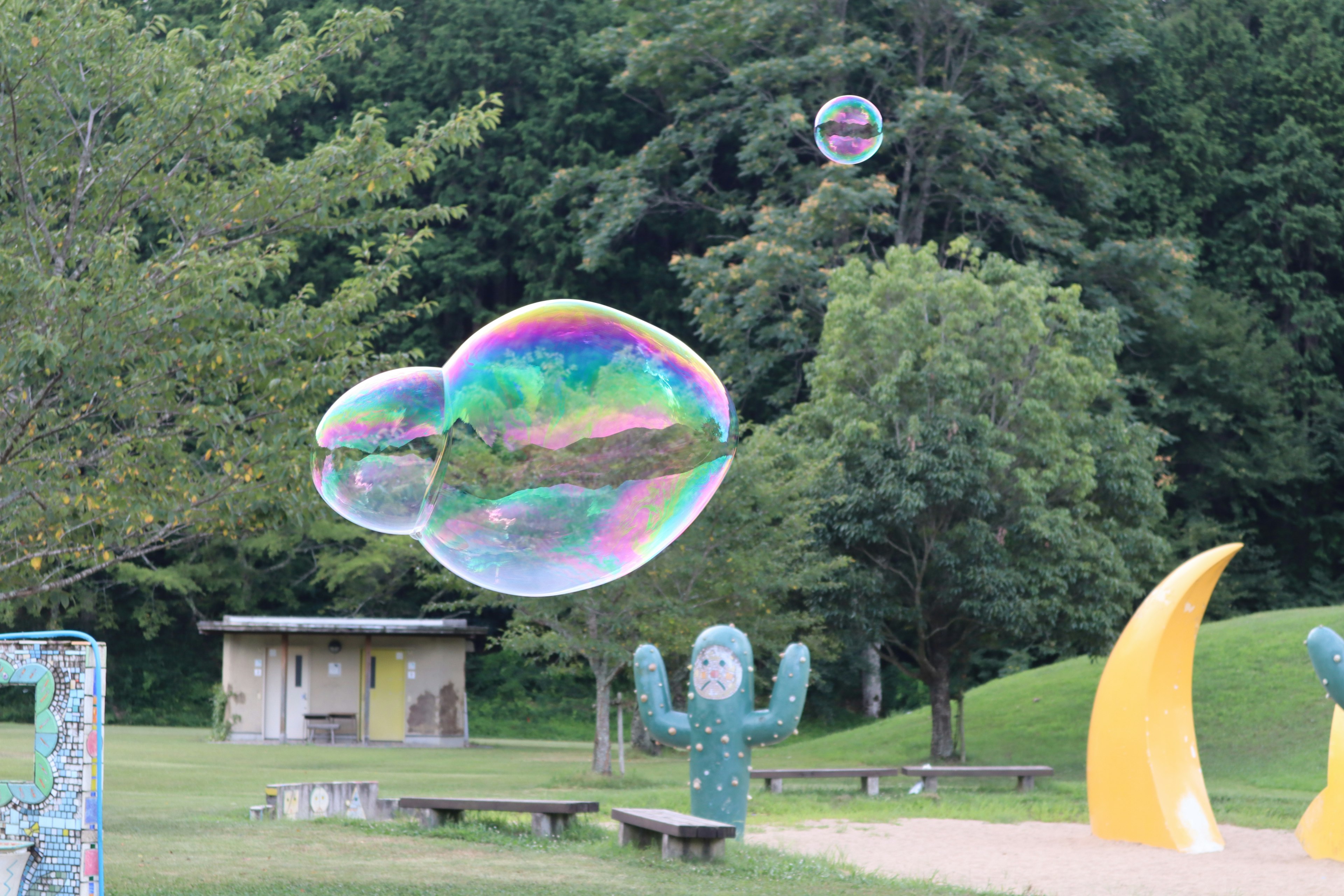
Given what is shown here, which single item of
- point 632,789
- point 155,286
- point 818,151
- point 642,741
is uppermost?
point 818,151

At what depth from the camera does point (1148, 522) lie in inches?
989

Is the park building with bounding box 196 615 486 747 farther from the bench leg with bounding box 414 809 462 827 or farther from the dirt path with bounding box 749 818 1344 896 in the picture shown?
the bench leg with bounding box 414 809 462 827

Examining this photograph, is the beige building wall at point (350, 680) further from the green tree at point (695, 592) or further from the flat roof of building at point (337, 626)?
the green tree at point (695, 592)

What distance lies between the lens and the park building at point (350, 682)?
2803cm

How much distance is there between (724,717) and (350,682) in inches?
651

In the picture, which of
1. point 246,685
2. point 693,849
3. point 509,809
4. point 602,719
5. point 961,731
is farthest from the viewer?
point 246,685

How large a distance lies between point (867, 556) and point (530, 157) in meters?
17.7

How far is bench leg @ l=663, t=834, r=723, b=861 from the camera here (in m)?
10.9

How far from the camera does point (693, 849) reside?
429 inches

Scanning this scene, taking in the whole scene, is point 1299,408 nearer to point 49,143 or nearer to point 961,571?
point 961,571

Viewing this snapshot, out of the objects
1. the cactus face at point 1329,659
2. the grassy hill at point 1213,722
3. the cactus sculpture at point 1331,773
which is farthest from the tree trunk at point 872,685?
the cactus face at point 1329,659

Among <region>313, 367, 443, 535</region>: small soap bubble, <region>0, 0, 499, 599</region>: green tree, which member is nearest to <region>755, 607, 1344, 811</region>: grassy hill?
<region>0, 0, 499, 599</region>: green tree

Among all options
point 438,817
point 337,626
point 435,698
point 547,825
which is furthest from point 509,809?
point 435,698

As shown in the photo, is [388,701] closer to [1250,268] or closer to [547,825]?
[547,825]
